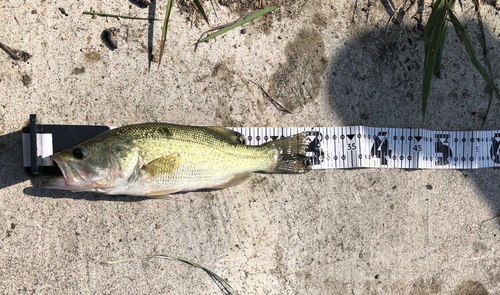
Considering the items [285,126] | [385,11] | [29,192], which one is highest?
[385,11]

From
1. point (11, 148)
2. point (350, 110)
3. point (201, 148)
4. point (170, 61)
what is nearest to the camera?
point (201, 148)

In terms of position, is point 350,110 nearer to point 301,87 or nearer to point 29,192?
point 301,87

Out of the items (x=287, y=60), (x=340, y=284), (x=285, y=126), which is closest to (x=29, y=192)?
(x=285, y=126)

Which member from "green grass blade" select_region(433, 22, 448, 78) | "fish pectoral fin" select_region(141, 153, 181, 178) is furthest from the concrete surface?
"fish pectoral fin" select_region(141, 153, 181, 178)

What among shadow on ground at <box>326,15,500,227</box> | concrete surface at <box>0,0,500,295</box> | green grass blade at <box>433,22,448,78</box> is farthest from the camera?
shadow on ground at <box>326,15,500,227</box>

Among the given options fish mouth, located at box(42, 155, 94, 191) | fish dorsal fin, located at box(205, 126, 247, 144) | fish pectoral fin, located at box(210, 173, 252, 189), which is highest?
fish dorsal fin, located at box(205, 126, 247, 144)

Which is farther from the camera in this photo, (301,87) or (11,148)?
(301,87)

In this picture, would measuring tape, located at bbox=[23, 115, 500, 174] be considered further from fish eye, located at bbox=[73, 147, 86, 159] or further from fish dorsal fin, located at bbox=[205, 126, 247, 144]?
fish eye, located at bbox=[73, 147, 86, 159]

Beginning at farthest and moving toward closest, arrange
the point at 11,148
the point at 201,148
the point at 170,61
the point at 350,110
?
the point at 350,110 < the point at 170,61 < the point at 11,148 < the point at 201,148
